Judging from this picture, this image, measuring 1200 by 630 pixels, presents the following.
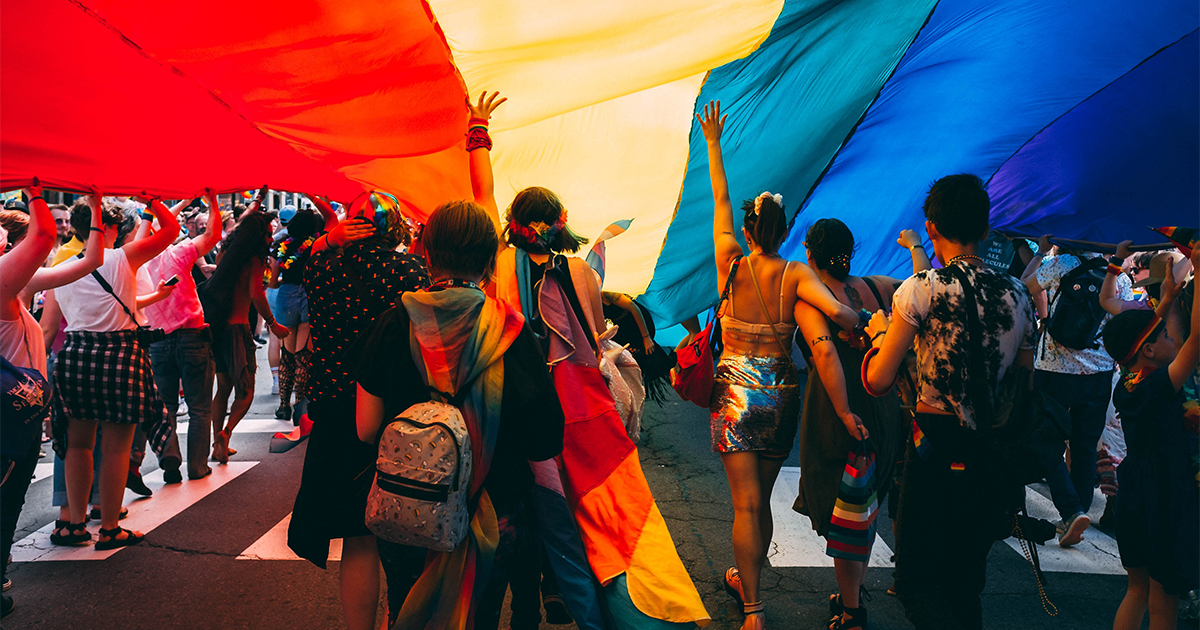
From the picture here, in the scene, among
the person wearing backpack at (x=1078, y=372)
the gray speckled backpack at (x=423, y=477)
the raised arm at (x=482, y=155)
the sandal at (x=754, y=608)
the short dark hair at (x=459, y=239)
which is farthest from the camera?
the person wearing backpack at (x=1078, y=372)

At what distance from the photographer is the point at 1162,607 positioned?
278 centimetres

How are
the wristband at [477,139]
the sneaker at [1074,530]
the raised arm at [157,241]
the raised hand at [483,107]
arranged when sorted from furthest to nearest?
the sneaker at [1074,530]
the raised arm at [157,241]
the raised hand at [483,107]
the wristband at [477,139]

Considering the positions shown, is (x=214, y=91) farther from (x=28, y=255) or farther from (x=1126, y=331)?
(x=1126, y=331)

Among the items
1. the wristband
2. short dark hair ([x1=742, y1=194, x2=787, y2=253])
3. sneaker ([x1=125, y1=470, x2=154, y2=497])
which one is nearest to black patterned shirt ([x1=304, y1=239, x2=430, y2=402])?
the wristband

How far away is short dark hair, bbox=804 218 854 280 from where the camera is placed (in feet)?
11.0

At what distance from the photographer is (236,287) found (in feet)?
18.1

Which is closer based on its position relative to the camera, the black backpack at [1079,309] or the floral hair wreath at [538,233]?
the floral hair wreath at [538,233]

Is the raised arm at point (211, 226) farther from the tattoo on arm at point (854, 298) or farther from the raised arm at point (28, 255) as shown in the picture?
the tattoo on arm at point (854, 298)

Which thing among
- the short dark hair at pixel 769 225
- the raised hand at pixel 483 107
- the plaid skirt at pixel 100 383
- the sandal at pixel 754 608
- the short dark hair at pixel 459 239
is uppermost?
the raised hand at pixel 483 107

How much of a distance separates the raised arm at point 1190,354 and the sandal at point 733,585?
219 centimetres

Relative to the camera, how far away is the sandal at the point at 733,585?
3607 millimetres

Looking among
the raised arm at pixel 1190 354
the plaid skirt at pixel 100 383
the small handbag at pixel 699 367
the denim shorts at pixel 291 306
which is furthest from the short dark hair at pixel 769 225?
the denim shorts at pixel 291 306

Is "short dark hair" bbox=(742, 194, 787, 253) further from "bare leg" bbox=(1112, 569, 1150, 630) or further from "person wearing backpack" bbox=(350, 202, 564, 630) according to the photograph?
"bare leg" bbox=(1112, 569, 1150, 630)

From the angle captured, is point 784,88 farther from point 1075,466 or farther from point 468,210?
point 1075,466
